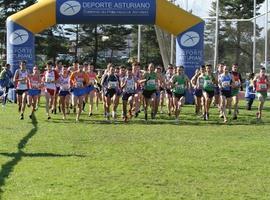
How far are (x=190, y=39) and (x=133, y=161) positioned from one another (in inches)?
602

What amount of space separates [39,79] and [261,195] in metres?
11.6

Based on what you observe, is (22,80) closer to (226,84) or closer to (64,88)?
(64,88)

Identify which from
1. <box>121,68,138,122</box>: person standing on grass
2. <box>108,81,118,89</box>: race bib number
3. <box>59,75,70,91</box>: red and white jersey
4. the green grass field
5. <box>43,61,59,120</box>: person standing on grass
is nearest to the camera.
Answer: the green grass field

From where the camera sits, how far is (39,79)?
1841cm

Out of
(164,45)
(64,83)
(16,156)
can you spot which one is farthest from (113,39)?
(16,156)

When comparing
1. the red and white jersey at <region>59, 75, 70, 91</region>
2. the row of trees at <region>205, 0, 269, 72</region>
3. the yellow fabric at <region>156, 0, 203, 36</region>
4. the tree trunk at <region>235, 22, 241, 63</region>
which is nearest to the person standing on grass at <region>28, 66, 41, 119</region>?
the red and white jersey at <region>59, 75, 70, 91</region>

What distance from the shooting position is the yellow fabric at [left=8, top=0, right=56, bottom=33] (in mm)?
24562

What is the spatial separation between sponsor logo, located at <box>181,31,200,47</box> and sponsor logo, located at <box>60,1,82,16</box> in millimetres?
4680

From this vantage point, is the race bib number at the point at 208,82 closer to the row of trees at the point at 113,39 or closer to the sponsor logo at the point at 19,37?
the sponsor logo at the point at 19,37

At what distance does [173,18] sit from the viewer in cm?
2498

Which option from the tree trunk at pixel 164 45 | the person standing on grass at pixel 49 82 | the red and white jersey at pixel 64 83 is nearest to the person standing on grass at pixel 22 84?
the person standing on grass at pixel 49 82

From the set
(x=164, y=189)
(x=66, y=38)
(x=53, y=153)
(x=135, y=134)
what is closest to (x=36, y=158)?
(x=53, y=153)

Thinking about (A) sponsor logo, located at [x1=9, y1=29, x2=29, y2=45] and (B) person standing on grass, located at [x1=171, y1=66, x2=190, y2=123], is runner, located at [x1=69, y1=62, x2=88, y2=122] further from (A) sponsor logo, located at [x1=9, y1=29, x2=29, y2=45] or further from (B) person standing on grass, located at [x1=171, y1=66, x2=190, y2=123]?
(A) sponsor logo, located at [x1=9, y1=29, x2=29, y2=45]

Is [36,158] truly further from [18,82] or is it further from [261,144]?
[18,82]
